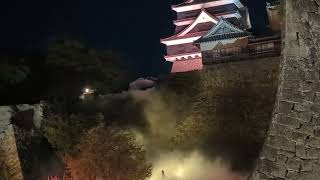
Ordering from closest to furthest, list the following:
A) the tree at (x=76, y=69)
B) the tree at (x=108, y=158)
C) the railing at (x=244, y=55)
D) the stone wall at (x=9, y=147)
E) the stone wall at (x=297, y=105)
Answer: the stone wall at (x=297, y=105), the tree at (x=108, y=158), the stone wall at (x=9, y=147), the railing at (x=244, y=55), the tree at (x=76, y=69)

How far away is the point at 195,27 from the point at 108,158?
911 cm

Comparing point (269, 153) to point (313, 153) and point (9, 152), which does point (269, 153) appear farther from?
point (9, 152)

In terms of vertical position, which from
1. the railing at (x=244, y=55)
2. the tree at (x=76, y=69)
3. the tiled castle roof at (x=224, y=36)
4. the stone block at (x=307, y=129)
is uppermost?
the stone block at (x=307, y=129)

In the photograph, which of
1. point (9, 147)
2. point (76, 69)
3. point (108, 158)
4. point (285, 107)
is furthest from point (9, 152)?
point (285, 107)

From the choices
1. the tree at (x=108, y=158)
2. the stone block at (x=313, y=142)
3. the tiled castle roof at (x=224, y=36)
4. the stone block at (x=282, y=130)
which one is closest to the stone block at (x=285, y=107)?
the stone block at (x=282, y=130)

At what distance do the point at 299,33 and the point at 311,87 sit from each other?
0.37 metres

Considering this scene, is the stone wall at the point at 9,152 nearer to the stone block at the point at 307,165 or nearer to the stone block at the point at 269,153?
the stone block at the point at 269,153

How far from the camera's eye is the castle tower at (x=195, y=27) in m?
19.9

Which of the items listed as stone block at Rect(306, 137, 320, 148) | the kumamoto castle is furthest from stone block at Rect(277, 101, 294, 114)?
the kumamoto castle

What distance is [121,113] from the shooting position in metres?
16.7

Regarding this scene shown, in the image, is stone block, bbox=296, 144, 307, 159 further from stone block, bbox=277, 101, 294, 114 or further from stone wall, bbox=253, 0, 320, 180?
stone block, bbox=277, 101, 294, 114

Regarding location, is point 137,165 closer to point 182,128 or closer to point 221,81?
point 182,128

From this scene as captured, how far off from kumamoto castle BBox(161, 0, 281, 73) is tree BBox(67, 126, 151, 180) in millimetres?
4464

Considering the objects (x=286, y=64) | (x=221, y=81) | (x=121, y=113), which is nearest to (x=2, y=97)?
(x=121, y=113)
